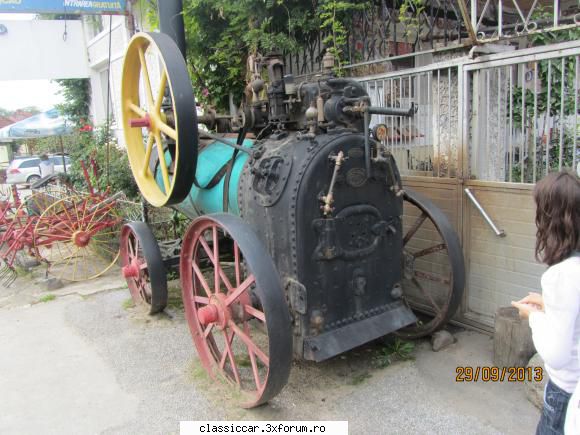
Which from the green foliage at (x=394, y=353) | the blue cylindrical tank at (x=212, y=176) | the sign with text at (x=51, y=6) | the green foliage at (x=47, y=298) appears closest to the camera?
the green foliage at (x=394, y=353)

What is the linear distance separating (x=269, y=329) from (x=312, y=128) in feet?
3.96

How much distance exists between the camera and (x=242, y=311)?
291 cm

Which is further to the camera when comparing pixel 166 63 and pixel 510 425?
pixel 166 63

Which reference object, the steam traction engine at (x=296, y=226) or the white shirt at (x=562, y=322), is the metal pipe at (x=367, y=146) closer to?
the steam traction engine at (x=296, y=226)

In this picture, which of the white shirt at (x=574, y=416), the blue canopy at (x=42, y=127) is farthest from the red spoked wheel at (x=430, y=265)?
the blue canopy at (x=42, y=127)

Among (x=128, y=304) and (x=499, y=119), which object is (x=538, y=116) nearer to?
(x=499, y=119)

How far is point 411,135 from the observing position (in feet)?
13.3

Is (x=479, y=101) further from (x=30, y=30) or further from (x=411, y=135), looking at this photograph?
(x=30, y=30)

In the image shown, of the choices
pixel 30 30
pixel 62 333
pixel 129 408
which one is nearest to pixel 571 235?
pixel 129 408

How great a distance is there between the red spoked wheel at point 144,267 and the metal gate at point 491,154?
7.49 feet

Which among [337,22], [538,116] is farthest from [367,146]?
[337,22]

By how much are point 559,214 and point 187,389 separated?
8.40 feet

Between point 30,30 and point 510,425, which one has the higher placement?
point 30,30

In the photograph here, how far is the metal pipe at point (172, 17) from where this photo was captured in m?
4.75
